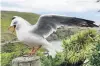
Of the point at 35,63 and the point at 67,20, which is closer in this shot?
the point at 35,63

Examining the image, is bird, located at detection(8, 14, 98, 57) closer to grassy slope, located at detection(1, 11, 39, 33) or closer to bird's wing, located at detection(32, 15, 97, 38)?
bird's wing, located at detection(32, 15, 97, 38)

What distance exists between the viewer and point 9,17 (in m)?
3.51

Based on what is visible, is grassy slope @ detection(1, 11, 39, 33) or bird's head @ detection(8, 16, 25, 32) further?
grassy slope @ detection(1, 11, 39, 33)

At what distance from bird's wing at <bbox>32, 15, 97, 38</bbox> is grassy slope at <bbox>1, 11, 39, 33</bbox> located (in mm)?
96

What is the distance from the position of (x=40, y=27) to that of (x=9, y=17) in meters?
0.33

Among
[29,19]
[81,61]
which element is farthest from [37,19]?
[81,61]

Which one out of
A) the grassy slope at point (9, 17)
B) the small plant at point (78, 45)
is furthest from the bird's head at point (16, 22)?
the small plant at point (78, 45)

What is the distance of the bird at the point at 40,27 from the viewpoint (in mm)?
3287

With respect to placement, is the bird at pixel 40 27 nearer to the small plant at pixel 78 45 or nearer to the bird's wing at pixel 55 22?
the bird's wing at pixel 55 22

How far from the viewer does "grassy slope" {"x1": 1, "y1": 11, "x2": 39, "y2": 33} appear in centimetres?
346

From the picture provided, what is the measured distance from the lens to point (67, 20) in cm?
335

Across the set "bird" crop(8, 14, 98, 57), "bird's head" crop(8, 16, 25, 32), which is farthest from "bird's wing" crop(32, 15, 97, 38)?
"bird's head" crop(8, 16, 25, 32)

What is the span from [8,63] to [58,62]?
467 millimetres

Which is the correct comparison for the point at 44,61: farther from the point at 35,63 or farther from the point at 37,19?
the point at 35,63
